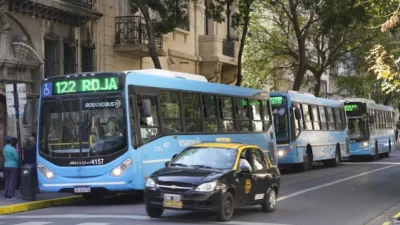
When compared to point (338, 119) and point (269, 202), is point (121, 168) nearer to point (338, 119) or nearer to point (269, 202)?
point (269, 202)

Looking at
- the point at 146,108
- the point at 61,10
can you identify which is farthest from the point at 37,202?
the point at 61,10

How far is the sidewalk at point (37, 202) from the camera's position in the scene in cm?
1552

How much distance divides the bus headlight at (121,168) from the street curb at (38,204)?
2126mm

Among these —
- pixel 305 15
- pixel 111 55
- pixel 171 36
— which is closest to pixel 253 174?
pixel 111 55

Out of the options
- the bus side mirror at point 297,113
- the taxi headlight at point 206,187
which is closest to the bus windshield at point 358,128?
the bus side mirror at point 297,113

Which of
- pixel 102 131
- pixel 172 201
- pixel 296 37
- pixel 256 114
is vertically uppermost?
pixel 296 37

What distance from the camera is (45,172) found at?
16219 millimetres

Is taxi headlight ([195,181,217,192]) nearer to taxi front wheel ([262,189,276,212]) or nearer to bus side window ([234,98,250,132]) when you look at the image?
taxi front wheel ([262,189,276,212])

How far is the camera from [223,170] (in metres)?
13.1

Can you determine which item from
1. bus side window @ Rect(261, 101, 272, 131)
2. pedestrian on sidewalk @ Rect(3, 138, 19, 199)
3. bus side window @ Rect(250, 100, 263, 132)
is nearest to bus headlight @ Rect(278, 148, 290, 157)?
bus side window @ Rect(261, 101, 272, 131)

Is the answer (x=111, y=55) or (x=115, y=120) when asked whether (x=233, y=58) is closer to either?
(x=111, y=55)

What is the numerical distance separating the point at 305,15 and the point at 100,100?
28678 mm

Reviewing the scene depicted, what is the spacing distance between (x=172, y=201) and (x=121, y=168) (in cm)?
359

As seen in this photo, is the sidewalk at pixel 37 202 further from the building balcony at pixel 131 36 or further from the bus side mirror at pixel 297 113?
the bus side mirror at pixel 297 113
